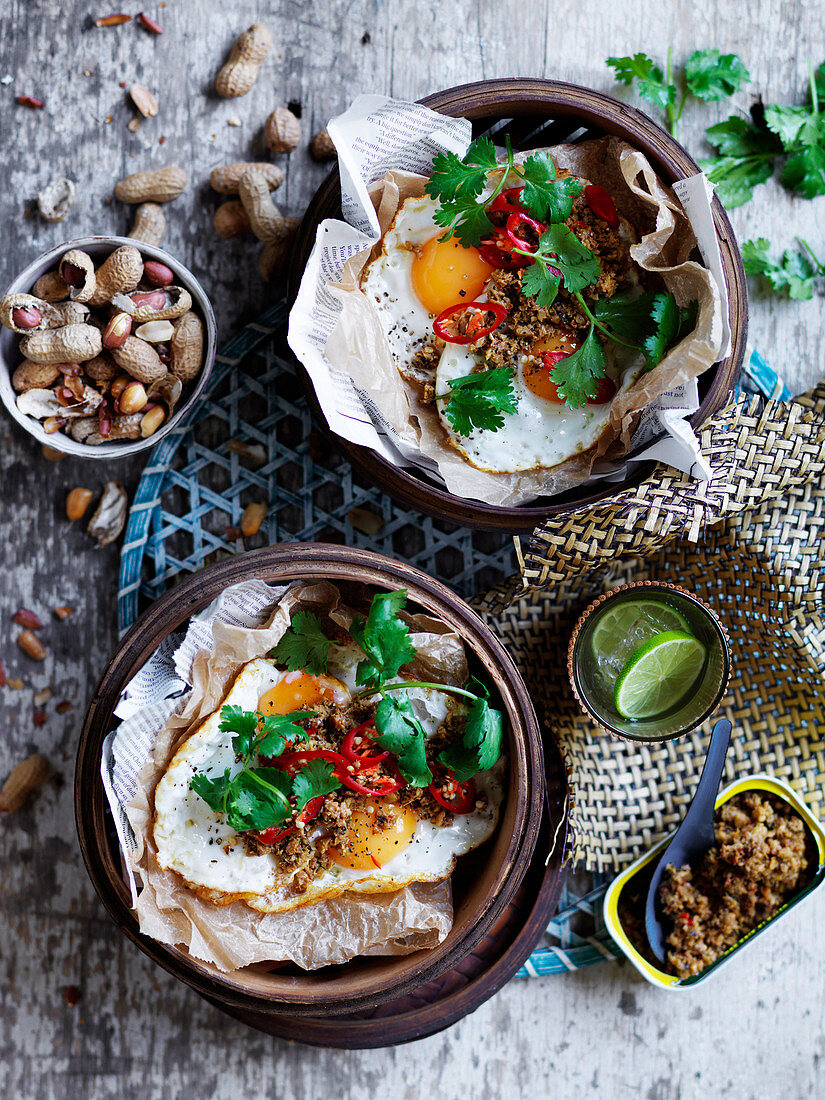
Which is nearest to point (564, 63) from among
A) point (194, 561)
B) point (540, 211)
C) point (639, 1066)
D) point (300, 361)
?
point (540, 211)

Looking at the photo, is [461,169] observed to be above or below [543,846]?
above

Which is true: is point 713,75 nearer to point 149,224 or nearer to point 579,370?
point 579,370

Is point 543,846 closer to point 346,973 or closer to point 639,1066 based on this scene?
point 346,973

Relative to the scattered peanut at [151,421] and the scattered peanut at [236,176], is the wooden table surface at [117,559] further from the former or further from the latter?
the scattered peanut at [151,421]

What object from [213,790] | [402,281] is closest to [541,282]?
A: [402,281]

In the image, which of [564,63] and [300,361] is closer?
[300,361]
